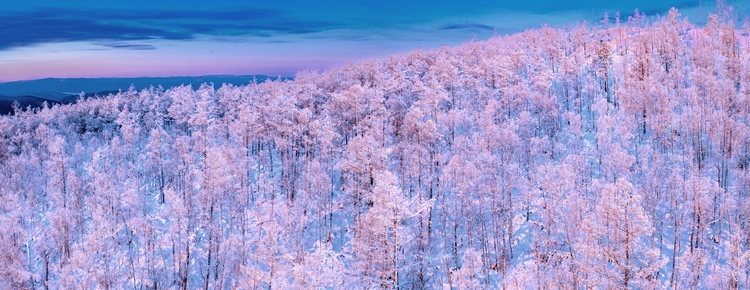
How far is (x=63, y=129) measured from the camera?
253 feet

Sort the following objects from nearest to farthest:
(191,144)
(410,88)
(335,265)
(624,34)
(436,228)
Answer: (335,265) < (436,228) < (191,144) < (410,88) < (624,34)

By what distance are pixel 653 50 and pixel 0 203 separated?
110682mm

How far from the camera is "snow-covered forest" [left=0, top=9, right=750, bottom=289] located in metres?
28.4

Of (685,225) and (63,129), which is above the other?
(63,129)

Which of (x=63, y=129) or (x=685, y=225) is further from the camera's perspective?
(x=63, y=129)

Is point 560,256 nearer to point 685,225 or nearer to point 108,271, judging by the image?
point 685,225

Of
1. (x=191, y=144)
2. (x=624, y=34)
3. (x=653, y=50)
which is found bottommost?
(x=191, y=144)

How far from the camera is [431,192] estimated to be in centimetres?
4372

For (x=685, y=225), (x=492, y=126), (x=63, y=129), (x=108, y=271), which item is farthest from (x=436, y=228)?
(x=63, y=129)

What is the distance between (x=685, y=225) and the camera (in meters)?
33.9

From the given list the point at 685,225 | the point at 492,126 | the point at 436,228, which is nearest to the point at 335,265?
the point at 436,228

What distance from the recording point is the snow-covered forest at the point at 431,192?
93.0 ft

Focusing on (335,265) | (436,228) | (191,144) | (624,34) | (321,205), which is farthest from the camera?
(624,34)

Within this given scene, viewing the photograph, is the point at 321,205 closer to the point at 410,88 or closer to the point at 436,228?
the point at 436,228
